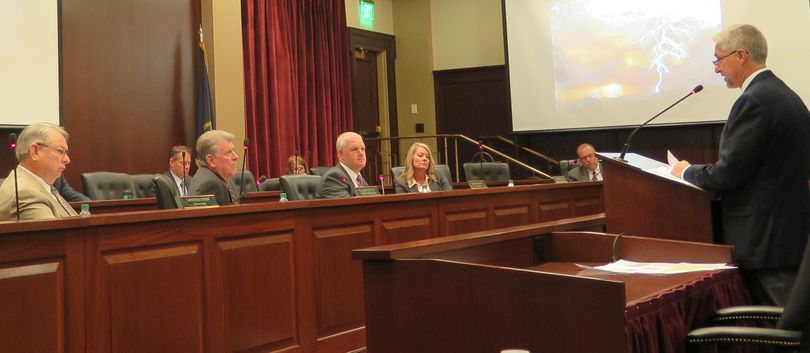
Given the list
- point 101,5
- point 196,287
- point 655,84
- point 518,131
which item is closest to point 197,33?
point 101,5

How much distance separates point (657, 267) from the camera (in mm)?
2541

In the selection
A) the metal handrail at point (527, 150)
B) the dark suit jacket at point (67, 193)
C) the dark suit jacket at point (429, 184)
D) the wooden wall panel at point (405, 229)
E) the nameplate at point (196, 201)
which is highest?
the metal handrail at point (527, 150)

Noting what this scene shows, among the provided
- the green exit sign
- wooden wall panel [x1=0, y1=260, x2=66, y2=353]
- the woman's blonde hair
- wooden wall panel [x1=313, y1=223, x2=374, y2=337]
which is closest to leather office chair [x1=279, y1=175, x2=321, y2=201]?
the woman's blonde hair

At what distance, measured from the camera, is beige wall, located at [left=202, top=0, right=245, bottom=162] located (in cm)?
876

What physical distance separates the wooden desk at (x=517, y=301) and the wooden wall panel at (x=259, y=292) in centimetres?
126

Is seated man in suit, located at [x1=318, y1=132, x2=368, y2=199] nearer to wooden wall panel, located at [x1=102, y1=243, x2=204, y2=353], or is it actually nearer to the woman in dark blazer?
the woman in dark blazer

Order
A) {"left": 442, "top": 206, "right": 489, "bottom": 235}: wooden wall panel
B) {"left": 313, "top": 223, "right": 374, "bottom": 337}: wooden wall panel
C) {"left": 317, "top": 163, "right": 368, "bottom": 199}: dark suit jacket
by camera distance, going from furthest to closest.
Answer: {"left": 317, "top": 163, "right": 368, "bottom": 199}: dark suit jacket, {"left": 442, "top": 206, "right": 489, "bottom": 235}: wooden wall panel, {"left": 313, "top": 223, "right": 374, "bottom": 337}: wooden wall panel

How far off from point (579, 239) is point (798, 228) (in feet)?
2.30

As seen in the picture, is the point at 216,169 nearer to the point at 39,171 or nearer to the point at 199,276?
the point at 39,171

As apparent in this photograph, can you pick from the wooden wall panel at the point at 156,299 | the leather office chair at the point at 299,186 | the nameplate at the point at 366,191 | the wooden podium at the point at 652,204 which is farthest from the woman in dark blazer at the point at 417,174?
the wooden podium at the point at 652,204

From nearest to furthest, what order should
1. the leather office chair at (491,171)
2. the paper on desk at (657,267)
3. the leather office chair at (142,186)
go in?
the paper on desk at (657,267)
the leather office chair at (142,186)
the leather office chair at (491,171)

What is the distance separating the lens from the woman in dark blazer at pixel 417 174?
239 inches

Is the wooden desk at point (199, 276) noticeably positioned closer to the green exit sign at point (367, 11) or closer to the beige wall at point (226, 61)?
the beige wall at point (226, 61)

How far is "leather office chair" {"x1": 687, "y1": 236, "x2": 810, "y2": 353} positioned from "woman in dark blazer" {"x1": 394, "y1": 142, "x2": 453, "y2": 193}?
4.06 meters
